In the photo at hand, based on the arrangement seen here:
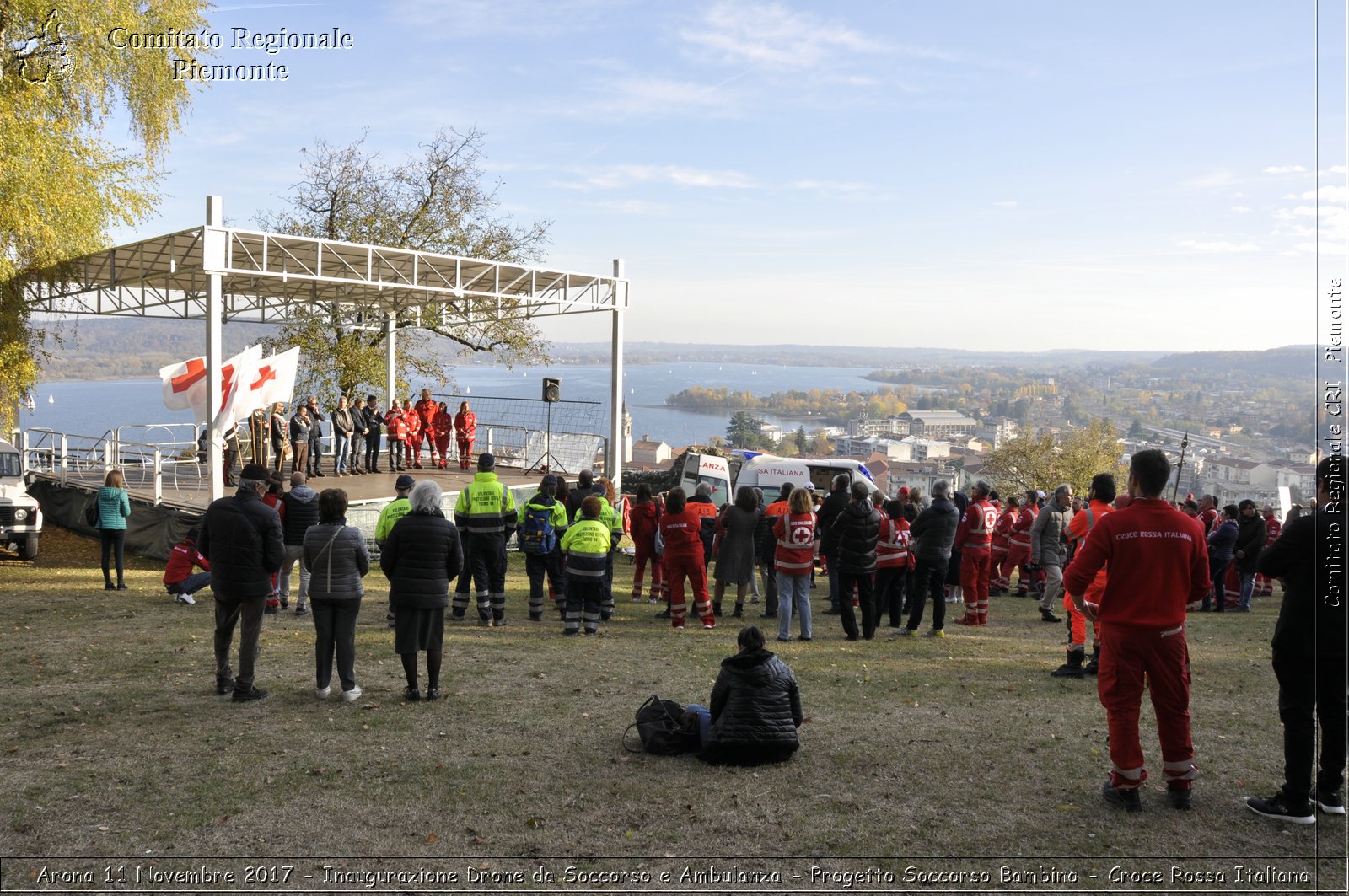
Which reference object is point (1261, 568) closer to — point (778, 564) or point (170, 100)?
point (778, 564)

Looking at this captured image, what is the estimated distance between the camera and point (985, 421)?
15675 centimetres

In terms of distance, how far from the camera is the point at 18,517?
15.0m

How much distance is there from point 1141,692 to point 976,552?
653 cm

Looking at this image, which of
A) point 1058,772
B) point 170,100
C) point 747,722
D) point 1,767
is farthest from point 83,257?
point 1058,772

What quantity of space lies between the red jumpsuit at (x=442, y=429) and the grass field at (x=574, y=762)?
12.7m

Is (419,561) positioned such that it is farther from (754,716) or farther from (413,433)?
(413,433)

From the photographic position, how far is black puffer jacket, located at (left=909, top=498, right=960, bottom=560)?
10266 millimetres

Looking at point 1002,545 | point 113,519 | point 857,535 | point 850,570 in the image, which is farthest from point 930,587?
point 113,519

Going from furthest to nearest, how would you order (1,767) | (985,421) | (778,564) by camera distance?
(985,421) → (778,564) → (1,767)

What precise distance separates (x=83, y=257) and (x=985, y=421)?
15307 centimetres

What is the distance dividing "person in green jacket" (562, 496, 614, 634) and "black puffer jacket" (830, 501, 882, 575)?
2423mm

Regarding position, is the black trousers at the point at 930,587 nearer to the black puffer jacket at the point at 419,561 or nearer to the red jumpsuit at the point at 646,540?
the red jumpsuit at the point at 646,540

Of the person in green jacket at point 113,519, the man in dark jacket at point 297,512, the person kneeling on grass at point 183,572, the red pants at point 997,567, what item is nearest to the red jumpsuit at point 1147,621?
the man in dark jacket at point 297,512

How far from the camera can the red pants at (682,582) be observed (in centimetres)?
1061
